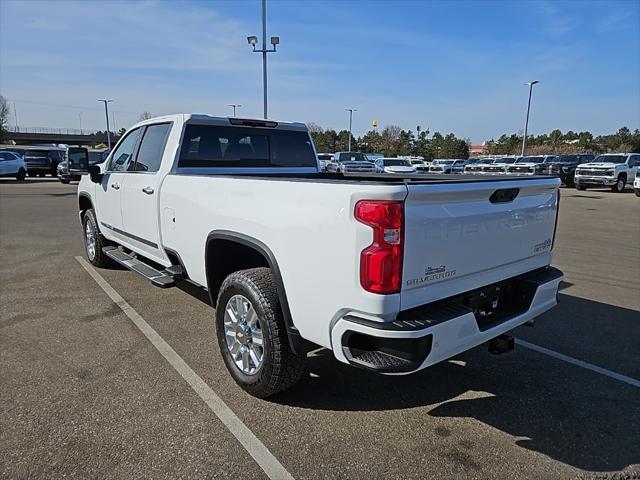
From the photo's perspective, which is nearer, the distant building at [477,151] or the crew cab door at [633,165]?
the crew cab door at [633,165]

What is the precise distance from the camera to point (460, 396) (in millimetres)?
3332

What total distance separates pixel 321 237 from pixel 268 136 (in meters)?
2.94

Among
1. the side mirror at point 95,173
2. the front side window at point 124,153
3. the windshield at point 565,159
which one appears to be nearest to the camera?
the front side window at point 124,153

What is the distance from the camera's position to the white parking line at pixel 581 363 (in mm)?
3572

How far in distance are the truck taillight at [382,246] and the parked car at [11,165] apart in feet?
100

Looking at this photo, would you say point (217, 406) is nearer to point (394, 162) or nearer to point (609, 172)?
point (609, 172)

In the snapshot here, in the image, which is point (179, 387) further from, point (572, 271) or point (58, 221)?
point (58, 221)

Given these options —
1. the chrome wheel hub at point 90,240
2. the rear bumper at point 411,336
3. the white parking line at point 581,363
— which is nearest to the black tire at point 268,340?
the rear bumper at point 411,336

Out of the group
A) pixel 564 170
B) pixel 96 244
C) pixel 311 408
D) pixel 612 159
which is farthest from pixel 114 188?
pixel 564 170

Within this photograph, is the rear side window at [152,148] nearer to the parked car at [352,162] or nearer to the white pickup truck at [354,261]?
the white pickup truck at [354,261]

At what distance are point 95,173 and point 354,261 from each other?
464 cm

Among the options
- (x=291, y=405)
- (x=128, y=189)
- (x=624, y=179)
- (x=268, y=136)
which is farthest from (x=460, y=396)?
(x=624, y=179)

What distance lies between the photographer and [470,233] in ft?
8.79

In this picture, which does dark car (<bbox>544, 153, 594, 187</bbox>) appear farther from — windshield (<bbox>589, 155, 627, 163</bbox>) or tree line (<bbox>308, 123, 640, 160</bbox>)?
tree line (<bbox>308, 123, 640, 160</bbox>)
